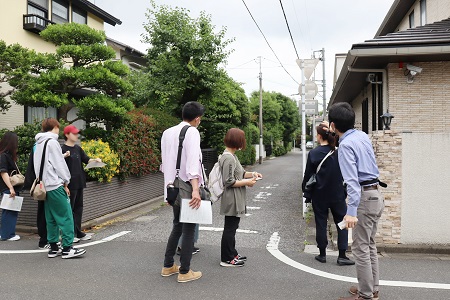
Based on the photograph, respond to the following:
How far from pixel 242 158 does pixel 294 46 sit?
9490mm

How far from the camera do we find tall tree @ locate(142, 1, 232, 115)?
13094 millimetres

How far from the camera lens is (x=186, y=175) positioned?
4.08 metres

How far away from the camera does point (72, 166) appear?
232 inches

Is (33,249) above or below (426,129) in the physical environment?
below

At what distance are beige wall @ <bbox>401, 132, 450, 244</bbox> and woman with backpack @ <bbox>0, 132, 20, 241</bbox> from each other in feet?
19.3

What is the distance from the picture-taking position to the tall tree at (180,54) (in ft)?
43.0

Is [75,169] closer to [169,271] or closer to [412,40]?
[169,271]

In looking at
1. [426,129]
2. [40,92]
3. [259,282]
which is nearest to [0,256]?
[259,282]

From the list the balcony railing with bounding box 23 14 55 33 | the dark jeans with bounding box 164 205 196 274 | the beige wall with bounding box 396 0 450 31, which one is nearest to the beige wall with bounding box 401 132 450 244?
the dark jeans with bounding box 164 205 196 274

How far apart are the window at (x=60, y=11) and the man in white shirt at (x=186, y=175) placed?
10302 millimetres

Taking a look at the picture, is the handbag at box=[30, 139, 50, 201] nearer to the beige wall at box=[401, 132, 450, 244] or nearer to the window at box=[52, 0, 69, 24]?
the beige wall at box=[401, 132, 450, 244]

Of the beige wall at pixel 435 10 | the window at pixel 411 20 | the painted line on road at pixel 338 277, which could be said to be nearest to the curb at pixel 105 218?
the painted line on road at pixel 338 277

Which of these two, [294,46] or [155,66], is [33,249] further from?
[294,46]

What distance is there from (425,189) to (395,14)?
39.0ft
